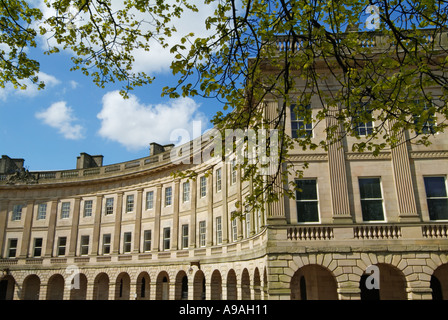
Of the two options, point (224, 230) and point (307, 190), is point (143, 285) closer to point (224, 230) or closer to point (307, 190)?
point (224, 230)

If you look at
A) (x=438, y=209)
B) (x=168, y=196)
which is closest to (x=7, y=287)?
(x=168, y=196)

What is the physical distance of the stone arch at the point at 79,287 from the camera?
3978 cm

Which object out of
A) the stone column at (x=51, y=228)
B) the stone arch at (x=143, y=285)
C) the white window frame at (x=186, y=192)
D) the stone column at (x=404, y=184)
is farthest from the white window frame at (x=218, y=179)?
the stone column at (x=51, y=228)

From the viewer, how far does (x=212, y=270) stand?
28375mm

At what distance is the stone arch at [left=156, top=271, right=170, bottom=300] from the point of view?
35.6 meters

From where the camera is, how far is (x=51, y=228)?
138 ft

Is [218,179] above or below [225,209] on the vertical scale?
above

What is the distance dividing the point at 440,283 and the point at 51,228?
122 feet

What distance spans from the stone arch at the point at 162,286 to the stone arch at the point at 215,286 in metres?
7.67

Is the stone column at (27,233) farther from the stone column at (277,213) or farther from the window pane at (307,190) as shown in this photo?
the window pane at (307,190)

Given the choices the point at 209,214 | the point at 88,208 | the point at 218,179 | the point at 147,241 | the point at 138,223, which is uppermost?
the point at 88,208

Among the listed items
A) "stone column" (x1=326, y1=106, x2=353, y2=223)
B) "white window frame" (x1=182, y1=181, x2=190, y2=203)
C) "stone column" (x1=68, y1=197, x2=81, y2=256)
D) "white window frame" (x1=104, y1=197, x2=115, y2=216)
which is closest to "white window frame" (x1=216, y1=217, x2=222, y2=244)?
"white window frame" (x1=182, y1=181, x2=190, y2=203)
